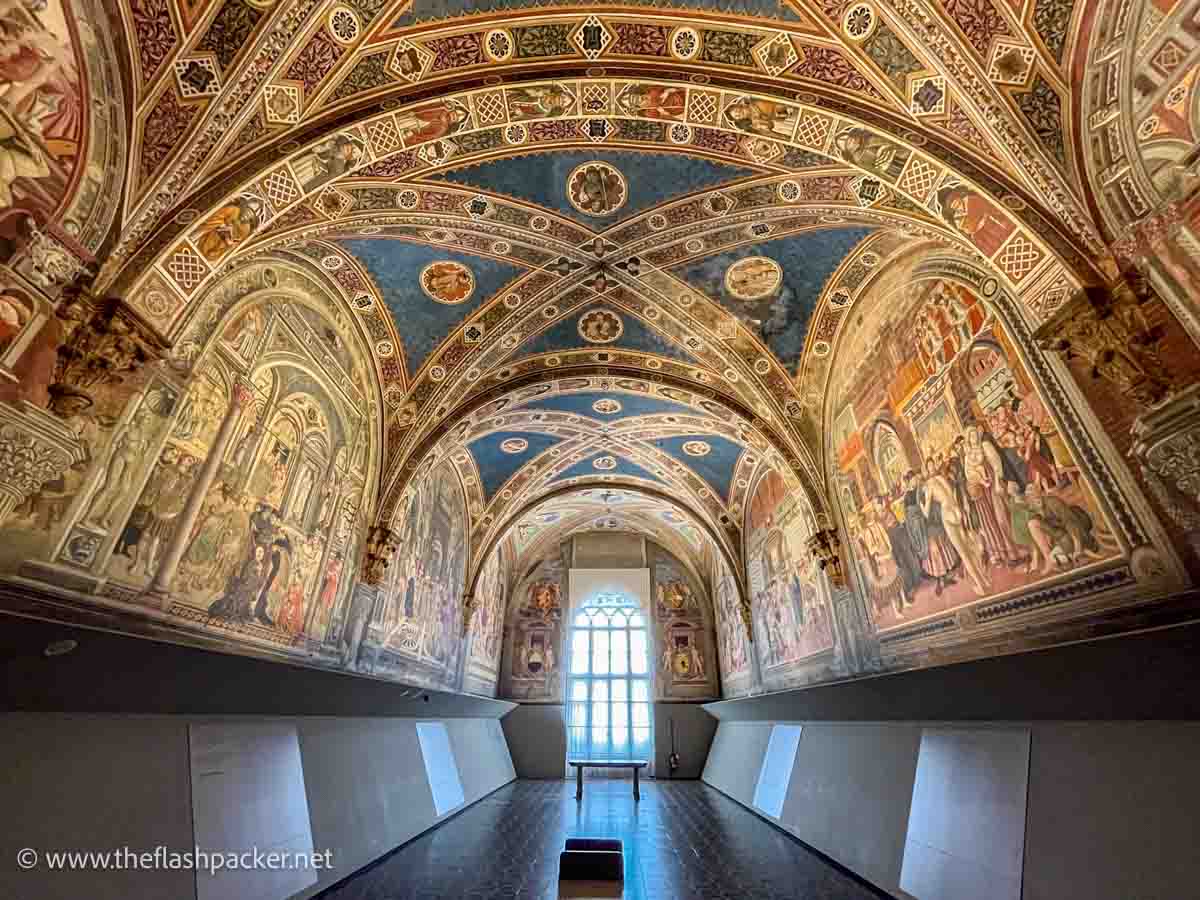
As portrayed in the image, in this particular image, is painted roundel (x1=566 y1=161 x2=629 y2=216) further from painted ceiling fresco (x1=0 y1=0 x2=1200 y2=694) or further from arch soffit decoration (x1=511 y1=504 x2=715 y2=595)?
arch soffit decoration (x1=511 y1=504 x2=715 y2=595)

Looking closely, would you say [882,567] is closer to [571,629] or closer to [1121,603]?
[1121,603]

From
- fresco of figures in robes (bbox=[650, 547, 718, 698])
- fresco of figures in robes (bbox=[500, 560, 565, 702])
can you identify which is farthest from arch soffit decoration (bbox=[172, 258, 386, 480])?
fresco of figures in robes (bbox=[650, 547, 718, 698])

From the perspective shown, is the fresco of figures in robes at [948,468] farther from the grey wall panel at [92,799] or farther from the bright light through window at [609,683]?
the bright light through window at [609,683]

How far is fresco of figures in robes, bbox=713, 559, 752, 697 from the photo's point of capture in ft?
58.9

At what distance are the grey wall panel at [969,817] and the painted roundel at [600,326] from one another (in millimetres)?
8510

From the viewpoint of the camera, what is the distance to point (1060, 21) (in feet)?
17.8

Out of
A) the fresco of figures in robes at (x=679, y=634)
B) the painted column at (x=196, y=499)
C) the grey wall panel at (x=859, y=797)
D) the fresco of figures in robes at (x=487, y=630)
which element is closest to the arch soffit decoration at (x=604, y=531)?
the fresco of figures in robes at (x=679, y=634)

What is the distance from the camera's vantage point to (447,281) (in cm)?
1057

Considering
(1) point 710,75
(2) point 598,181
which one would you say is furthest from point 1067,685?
(2) point 598,181

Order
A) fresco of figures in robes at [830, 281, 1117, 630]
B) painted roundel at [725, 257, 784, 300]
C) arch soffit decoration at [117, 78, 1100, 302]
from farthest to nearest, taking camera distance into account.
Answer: painted roundel at [725, 257, 784, 300] → fresco of figures in robes at [830, 281, 1117, 630] → arch soffit decoration at [117, 78, 1100, 302]

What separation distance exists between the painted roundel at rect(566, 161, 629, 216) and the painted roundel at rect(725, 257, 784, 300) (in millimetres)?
2355

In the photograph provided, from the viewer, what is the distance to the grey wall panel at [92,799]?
12.1 feet

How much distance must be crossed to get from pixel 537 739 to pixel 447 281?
1679 cm

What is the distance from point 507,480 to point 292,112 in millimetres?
11295
